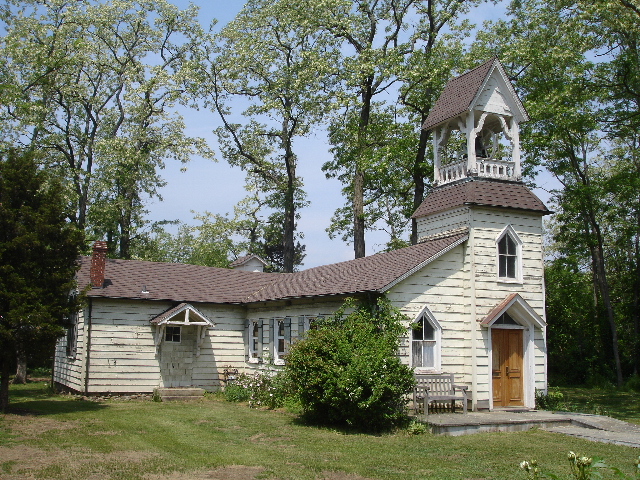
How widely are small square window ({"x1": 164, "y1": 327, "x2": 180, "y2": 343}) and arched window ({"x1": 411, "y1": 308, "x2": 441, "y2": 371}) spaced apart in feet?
32.1

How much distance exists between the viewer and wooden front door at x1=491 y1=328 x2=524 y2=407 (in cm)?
1877

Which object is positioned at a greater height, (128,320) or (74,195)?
(74,195)

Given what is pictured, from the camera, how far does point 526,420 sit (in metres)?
16.4

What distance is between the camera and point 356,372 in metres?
15.4

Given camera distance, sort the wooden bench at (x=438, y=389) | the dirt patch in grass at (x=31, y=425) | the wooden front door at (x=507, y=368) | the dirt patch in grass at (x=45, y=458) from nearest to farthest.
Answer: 1. the dirt patch in grass at (x=45, y=458)
2. the dirt patch in grass at (x=31, y=425)
3. the wooden bench at (x=438, y=389)
4. the wooden front door at (x=507, y=368)

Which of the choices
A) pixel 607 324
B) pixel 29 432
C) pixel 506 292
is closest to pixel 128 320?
pixel 29 432

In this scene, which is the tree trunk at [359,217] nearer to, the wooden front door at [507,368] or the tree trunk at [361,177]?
the tree trunk at [361,177]

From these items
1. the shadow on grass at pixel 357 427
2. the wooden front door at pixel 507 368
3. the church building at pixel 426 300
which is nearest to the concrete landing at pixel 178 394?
the church building at pixel 426 300

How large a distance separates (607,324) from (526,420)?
21.7 metres

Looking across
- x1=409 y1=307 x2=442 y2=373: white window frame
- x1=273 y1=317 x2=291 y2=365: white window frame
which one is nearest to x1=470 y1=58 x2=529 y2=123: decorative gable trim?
x1=409 y1=307 x2=442 y2=373: white window frame

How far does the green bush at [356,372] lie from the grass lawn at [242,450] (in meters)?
0.68

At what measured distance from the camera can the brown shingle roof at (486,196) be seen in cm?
1909

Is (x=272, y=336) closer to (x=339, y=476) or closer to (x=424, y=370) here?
(x=424, y=370)

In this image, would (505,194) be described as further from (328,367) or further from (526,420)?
(328,367)
